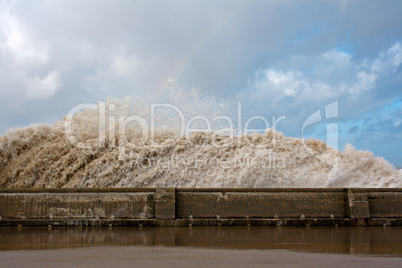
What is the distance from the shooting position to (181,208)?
7910mm

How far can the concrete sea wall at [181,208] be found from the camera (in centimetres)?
779

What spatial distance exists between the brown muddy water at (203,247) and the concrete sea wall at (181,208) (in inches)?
13.5

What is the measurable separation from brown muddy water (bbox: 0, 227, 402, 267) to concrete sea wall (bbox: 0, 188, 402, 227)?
343mm

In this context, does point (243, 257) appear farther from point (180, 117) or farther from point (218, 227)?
point (180, 117)

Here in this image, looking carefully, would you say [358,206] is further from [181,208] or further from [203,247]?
[203,247]

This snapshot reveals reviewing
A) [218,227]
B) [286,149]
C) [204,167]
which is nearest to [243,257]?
[218,227]

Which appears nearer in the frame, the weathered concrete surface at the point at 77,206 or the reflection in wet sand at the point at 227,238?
the reflection in wet sand at the point at 227,238

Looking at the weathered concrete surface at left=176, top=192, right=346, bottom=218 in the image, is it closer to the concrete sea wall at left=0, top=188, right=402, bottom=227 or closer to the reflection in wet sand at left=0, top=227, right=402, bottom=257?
the concrete sea wall at left=0, top=188, right=402, bottom=227

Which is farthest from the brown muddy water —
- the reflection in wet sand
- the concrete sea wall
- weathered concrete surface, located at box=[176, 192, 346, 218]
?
weathered concrete surface, located at box=[176, 192, 346, 218]

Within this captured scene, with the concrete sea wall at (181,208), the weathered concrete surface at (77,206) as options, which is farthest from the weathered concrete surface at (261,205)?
the weathered concrete surface at (77,206)

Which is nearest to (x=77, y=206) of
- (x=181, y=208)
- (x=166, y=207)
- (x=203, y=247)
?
(x=166, y=207)

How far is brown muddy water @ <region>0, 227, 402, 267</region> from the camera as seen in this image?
4.45 m

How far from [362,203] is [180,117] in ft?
21.0

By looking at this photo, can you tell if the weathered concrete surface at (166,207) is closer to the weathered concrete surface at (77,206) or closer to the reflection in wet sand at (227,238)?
the weathered concrete surface at (77,206)
